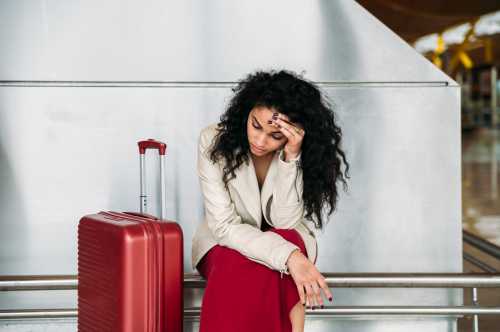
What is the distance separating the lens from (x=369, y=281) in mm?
3256

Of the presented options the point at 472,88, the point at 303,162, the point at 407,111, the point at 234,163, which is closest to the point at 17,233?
the point at 234,163

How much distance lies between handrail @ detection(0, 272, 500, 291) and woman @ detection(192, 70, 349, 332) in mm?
488

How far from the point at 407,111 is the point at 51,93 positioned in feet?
6.12

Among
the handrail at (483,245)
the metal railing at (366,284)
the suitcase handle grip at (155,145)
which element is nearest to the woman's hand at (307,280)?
the metal railing at (366,284)

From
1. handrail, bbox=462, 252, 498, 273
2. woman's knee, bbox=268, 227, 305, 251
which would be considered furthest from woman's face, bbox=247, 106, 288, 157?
handrail, bbox=462, 252, 498, 273

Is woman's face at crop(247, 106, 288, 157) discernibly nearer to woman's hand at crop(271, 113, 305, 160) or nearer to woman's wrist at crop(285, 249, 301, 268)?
woman's hand at crop(271, 113, 305, 160)

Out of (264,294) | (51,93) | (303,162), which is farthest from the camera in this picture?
(51,93)

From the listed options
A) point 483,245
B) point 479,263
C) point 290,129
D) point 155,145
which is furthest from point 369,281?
point 483,245

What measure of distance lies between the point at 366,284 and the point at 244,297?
0.93 metres

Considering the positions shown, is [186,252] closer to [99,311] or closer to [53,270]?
[53,270]

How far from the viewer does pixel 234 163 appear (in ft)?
9.12

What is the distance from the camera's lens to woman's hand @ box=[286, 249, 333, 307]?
241 cm

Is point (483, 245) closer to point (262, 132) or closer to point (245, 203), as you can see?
point (245, 203)

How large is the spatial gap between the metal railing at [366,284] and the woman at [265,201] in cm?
44
